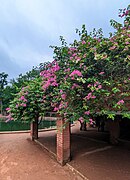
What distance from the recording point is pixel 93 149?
6.61 m

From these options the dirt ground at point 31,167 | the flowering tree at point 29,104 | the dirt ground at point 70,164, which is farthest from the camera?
the flowering tree at point 29,104

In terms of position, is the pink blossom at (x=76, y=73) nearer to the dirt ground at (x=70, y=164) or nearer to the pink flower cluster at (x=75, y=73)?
the pink flower cluster at (x=75, y=73)

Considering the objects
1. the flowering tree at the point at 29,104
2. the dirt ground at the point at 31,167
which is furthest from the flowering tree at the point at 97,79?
the dirt ground at the point at 31,167

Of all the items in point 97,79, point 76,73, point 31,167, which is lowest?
point 31,167

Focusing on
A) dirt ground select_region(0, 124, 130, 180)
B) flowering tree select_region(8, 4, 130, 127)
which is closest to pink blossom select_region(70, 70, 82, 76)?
flowering tree select_region(8, 4, 130, 127)

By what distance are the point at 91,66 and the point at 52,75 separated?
118 cm

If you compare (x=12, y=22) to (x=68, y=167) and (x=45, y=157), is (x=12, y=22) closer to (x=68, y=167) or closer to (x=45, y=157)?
(x=45, y=157)

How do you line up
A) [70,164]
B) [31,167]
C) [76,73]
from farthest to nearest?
[31,167]
[70,164]
[76,73]

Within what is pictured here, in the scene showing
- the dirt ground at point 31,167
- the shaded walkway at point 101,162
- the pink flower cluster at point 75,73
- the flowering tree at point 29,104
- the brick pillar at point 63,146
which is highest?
the pink flower cluster at point 75,73

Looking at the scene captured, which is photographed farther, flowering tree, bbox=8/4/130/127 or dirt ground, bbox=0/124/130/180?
dirt ground, bbox=0/124/130/180

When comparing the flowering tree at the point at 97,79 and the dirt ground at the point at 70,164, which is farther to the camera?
the dirt ground at the point at 70,164

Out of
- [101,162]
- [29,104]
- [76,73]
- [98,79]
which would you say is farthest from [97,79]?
[101,162]

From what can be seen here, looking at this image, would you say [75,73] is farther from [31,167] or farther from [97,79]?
[31,167]

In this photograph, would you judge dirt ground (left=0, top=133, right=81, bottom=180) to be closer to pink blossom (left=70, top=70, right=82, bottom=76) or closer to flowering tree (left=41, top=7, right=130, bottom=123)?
flowering tree (left=41, top=7, right=130, bottom=123)
